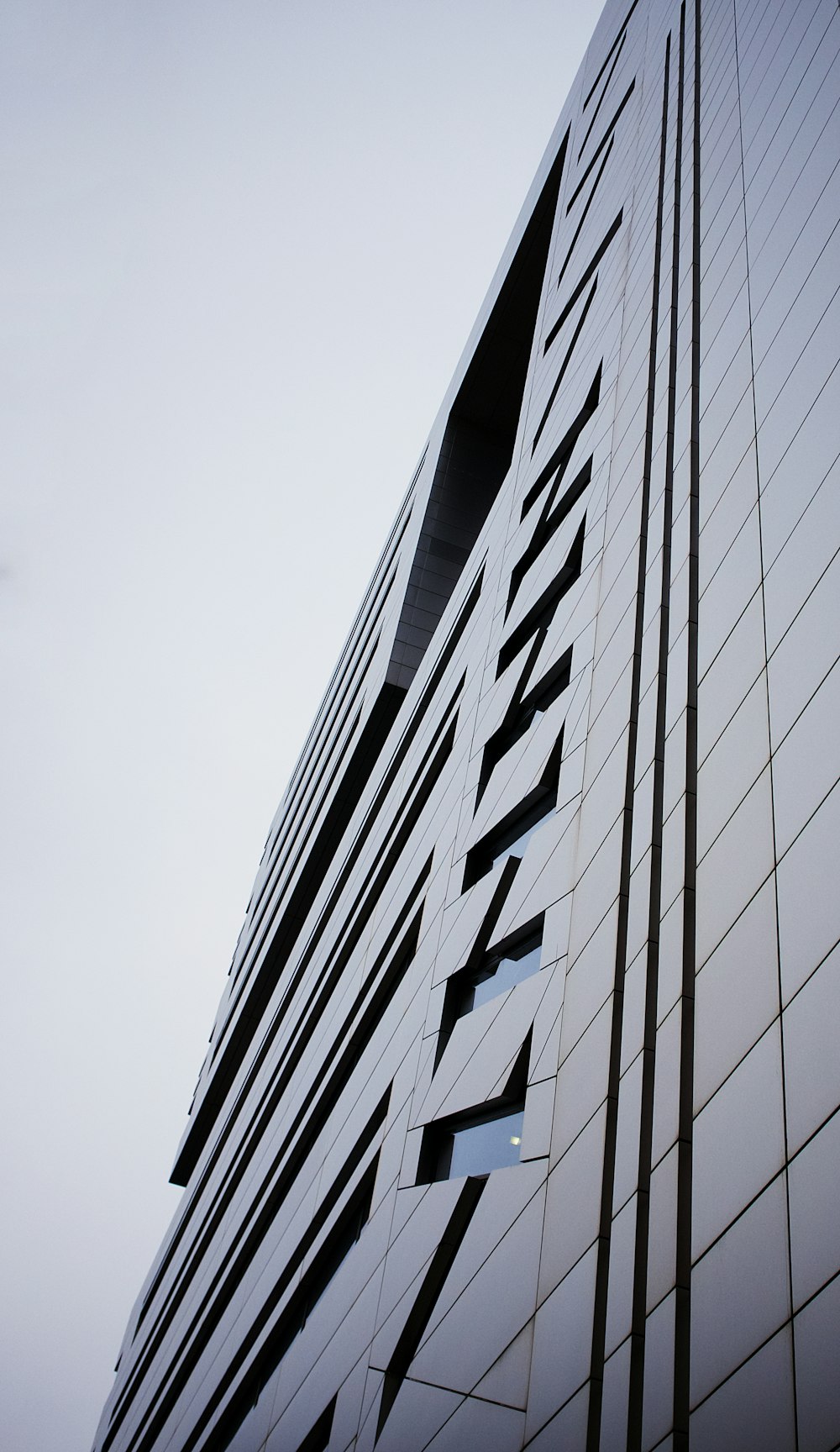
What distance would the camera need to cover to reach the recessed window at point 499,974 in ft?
38.0

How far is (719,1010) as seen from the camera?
7309 mm

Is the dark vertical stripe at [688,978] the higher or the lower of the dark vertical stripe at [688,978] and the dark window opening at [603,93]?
the lower

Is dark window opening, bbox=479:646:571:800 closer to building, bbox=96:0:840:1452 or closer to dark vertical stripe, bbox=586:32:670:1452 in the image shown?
building, bbox=96:0:840:1452

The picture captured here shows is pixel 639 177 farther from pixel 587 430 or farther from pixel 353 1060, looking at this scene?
pixel 353 1060

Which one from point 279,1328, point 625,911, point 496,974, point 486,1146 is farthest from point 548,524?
point 279,1328

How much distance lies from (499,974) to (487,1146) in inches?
83.9

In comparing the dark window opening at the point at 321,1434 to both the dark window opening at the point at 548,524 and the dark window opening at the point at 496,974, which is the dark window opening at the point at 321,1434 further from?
the dark window opening at the point at 548,524

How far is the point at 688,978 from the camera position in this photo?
7.93 metres

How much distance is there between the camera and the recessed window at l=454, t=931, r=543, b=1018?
11.6 m

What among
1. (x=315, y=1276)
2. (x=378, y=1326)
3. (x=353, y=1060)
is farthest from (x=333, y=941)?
(x=378, y=1326)

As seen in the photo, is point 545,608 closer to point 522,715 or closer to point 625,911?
point 522,715

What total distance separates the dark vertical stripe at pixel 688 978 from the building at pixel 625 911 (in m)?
0.03

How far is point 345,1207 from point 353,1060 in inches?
172

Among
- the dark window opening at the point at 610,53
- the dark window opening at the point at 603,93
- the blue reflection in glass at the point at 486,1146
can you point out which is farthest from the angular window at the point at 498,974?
the dark window opening at the point at 610,53
